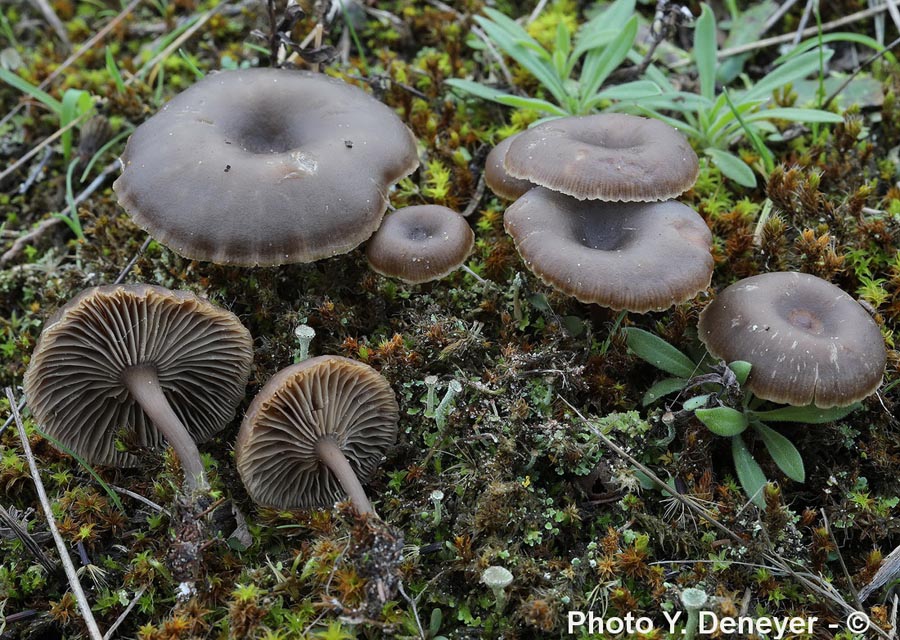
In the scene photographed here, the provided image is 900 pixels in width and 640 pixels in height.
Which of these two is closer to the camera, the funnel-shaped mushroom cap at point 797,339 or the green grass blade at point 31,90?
the funnel-shaped mushroom cap at point 797,339

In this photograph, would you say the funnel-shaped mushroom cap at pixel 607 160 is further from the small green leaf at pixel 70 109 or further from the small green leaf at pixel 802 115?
the small green leaf at pixel 70 109

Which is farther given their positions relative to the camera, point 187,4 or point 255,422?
point 187,4

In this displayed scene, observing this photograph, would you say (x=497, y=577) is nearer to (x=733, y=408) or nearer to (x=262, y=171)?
(x=733, y=408)

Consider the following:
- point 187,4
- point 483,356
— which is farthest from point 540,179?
point 187,4

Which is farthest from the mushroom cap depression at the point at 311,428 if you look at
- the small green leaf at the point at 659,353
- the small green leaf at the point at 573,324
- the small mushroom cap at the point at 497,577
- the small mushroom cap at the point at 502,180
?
the small mushroom cap at the point at 502,180

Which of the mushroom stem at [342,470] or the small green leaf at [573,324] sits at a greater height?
the small green leaf at [573,324]

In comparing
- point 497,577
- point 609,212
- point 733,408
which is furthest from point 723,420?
point 497,577

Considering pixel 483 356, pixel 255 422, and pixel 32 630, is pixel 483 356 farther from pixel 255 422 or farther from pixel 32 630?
pixel 32 630

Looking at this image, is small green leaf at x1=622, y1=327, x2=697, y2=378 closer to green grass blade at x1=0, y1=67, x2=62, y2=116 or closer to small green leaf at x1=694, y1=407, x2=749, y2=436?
small green leaf at x1=694, y1=407, x2=749, y2=436
